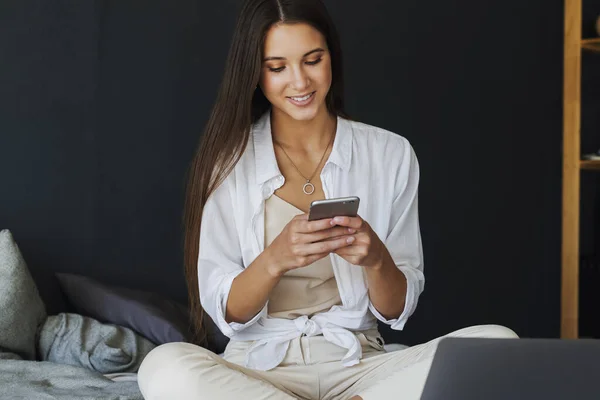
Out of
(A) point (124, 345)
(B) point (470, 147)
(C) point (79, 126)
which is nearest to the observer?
(A) point (124, 345)

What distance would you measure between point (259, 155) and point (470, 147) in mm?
1956

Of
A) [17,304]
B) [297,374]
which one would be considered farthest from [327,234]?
[17,304]

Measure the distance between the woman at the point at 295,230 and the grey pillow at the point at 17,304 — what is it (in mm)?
699

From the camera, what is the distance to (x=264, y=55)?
2562mm

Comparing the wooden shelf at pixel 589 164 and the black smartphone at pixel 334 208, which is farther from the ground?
the black smartphone at pixel 334 208

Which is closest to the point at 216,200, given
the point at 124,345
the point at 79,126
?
the point at 124,345

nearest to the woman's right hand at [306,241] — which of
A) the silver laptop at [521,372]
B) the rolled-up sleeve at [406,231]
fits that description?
the rolled-up sleeve at [406,231]

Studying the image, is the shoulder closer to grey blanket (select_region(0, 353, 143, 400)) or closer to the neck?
the neck

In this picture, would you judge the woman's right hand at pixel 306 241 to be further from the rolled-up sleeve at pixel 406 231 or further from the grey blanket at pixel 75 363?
the grey blanket at pixel 75 363

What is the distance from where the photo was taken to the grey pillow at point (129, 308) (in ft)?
10.8

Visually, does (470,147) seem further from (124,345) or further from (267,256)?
(267,256)

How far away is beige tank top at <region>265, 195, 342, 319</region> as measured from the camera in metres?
2.57

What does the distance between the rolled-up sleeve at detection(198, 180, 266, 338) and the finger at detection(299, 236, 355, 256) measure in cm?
29

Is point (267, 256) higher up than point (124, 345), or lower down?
higher up
